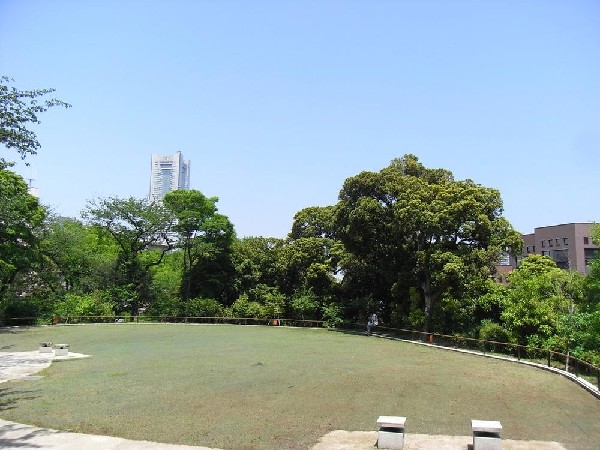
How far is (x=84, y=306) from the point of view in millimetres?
38594

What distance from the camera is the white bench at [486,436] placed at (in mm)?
8352

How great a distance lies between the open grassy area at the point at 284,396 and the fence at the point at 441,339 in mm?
916

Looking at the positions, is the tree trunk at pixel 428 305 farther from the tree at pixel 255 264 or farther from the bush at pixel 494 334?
the tree at pixel 255 264

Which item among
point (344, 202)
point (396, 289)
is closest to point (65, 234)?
point (344, 202)

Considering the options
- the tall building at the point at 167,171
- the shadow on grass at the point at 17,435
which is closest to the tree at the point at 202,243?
the shadow on grass at the point at 17,435

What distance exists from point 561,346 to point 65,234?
36.0 meters

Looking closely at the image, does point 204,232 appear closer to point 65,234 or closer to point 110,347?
point 65,234

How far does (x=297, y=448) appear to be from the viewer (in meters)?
8.90

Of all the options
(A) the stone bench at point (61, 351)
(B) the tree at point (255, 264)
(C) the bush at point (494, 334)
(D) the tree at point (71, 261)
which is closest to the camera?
(A) the stone bench at point (61, 351)

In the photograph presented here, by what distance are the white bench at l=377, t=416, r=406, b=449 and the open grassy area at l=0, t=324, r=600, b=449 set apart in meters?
1.37

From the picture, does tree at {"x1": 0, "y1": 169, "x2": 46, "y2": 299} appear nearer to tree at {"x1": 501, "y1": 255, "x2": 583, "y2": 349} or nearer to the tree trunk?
the tree trunk

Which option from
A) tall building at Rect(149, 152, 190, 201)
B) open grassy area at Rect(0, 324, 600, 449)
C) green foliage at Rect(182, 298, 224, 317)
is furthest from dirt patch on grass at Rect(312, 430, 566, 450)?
tall building at Rect(149, 152, 190, 201)

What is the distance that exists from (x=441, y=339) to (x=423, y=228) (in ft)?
19.5

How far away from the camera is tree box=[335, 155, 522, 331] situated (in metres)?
26.1
